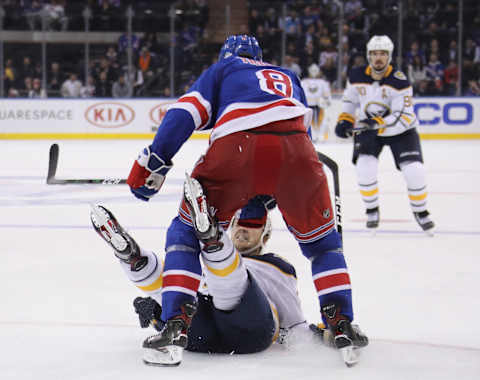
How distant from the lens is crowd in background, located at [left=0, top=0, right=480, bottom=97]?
13.4 meters

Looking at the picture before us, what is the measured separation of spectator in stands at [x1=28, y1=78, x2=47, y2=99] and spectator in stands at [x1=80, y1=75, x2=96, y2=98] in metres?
0.61

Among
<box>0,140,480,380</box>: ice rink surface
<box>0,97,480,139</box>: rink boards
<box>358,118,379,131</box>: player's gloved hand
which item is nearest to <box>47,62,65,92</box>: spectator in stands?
<box>0,97,480,139</box>: rink boards

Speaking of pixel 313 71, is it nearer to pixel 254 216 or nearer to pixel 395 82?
pixel 395 82

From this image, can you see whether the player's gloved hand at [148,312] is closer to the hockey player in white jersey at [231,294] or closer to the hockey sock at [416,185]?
the hockey player in white jersey at [231,294]

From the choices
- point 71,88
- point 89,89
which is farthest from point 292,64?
point 71,88

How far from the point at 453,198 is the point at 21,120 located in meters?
8.08

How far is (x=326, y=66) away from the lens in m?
13.9

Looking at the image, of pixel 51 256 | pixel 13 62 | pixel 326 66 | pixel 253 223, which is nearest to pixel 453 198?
pixel 51 256

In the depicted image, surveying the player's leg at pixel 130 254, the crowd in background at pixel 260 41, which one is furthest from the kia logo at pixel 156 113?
the player's leg at pixel 130 254

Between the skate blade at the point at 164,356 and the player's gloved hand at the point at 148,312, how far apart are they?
152 mm

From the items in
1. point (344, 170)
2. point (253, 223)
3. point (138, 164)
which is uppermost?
point (138, 164)

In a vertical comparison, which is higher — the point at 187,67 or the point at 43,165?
the point at 187,67

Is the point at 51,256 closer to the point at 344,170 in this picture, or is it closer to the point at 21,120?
the point at 344,170

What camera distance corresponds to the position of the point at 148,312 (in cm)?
236
